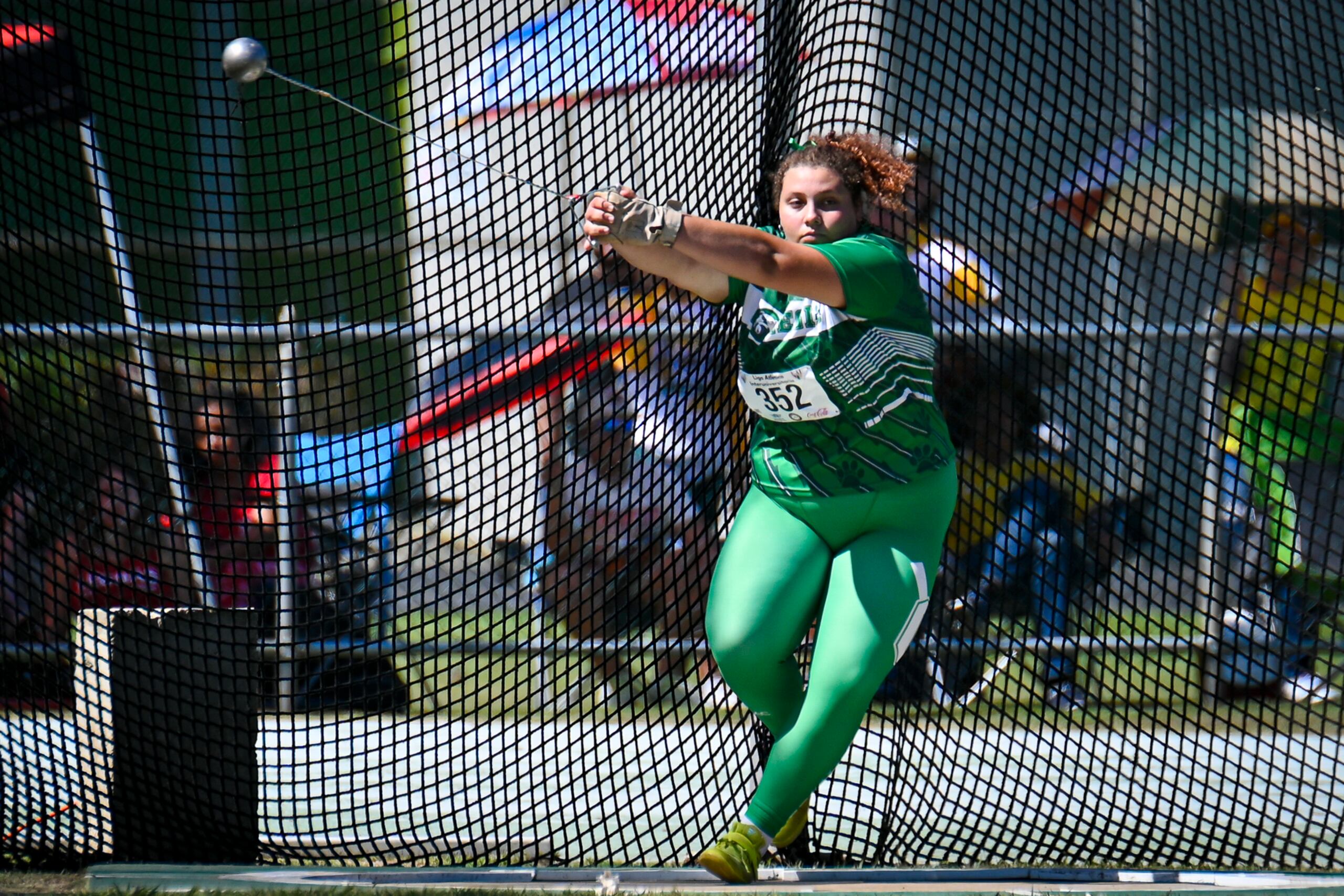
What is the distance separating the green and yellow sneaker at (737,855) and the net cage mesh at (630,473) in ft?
2.01

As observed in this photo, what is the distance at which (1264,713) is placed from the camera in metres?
5.31

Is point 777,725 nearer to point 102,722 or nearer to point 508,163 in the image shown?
point 102,722

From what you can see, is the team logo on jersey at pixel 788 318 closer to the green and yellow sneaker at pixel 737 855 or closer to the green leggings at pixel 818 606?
the green leggings at pixel 818 606

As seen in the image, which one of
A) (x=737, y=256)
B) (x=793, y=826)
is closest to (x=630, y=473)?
(x=793, y=826)

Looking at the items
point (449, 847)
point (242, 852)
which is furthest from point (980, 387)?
point (242, 852)

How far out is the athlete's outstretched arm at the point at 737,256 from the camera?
8.14 ft

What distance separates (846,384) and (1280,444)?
2.84 meters

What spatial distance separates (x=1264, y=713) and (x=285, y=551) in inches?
156

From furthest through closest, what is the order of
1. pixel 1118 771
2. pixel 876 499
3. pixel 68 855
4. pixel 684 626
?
pixel 684 626, pixel 1118 771, pixel 68 855, pixel 876 499

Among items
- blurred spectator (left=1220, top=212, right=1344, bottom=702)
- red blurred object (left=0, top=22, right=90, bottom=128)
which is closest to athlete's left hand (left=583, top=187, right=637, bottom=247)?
red blurred object (left=0, top=22, right=90, bottom=128)

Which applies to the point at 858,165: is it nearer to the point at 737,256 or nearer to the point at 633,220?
the point at 737,256

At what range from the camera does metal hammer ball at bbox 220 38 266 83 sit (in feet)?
9.27


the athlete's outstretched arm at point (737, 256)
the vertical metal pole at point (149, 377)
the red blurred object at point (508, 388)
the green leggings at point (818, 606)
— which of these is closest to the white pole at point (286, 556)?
the vertical metal pole at point (149, 377)

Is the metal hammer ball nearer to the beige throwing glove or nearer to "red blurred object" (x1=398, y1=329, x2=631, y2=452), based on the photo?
the beige throwing glove
